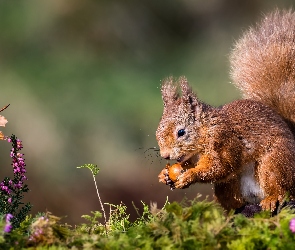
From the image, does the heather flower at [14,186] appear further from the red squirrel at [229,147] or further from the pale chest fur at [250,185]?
the pale chest fur at [250,185]

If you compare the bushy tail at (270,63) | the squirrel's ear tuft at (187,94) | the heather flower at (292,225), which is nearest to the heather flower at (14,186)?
the squirrel's ear tuft at (187,94)

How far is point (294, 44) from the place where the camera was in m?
2.57

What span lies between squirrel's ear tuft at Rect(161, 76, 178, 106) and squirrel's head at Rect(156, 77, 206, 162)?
14 mm

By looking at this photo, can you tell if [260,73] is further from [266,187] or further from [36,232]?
[36,232]

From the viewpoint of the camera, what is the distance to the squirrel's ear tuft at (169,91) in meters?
2.23

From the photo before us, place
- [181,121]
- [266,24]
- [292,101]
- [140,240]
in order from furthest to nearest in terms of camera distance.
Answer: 1. [266,24]
2. [292,101]
3. [181,121]
4. [140,240]

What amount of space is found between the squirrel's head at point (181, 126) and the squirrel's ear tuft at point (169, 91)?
0.01 m

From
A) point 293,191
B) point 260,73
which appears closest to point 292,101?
point 260,73

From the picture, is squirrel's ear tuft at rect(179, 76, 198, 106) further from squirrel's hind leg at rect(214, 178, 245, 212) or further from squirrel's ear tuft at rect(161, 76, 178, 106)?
squirrel's hind leg at rect(214, 178, 245, 212)

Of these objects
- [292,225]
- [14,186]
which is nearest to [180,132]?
[14,186]

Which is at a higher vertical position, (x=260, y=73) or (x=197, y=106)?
(x=260, y=73)

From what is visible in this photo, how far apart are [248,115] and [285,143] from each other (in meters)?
0.16

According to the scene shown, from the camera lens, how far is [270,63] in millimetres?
2539

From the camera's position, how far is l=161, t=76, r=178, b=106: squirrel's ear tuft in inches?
87.7
